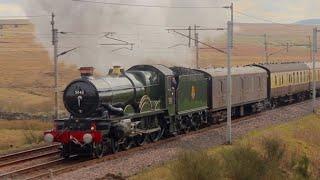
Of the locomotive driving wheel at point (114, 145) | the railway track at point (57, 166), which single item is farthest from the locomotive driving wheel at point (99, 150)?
the locomotive driving wheel at point (114, 145)

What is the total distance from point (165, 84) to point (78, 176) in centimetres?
887

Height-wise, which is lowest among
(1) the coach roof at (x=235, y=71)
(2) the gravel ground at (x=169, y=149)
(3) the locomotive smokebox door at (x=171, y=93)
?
(2) the gravel ground at (x=169, y=149)

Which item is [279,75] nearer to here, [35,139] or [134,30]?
[134,30]

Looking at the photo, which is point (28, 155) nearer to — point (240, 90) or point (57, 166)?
point (57, 166)

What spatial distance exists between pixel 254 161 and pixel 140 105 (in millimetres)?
6376

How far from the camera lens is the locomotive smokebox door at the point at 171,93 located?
26.2m

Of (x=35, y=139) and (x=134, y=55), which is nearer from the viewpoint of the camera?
(x=35, y=139)

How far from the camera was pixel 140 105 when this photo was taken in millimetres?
23641

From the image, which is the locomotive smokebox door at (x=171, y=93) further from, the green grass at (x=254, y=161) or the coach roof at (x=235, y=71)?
the coach roof at (x=235, y=71)

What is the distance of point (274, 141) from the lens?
71.2ft

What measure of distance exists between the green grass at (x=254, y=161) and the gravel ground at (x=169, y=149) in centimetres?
87

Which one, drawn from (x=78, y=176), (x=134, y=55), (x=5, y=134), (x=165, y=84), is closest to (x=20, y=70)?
(x=134, y=55)

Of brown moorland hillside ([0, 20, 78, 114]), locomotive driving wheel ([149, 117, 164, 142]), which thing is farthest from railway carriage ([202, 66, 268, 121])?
brown moorland hillside ([0, 20, 78, 114])

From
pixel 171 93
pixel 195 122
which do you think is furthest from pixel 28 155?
pixel 195 122
